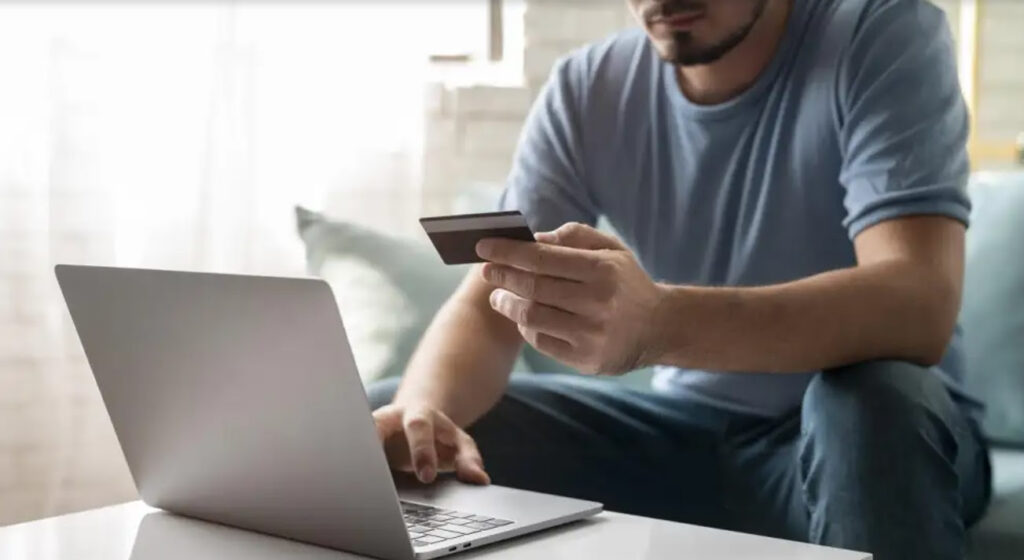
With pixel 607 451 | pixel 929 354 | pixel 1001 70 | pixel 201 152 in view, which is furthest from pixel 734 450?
pixel 1001 70

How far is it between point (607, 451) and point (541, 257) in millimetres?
510

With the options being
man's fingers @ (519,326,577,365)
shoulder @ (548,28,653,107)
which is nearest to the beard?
shoulder @ (548,28,653,107)

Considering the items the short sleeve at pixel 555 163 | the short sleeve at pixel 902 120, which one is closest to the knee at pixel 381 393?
the short sleeve at pixel 555 163

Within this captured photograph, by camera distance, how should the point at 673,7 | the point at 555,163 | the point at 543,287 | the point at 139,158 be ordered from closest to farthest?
the point at 543,287
the point at 673,7
the point at 555,163
the point at 139,158

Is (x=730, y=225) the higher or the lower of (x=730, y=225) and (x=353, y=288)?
the higher

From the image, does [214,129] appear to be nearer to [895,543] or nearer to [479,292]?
[479,292]

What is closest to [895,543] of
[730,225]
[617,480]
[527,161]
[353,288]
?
[617,480]

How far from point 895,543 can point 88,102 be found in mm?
1249

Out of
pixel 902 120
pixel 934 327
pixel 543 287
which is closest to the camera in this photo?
pixel 543 287

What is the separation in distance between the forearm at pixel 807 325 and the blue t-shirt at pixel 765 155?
112mm

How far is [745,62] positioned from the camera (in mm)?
1518

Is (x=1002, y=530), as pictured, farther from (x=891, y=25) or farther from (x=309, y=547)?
(x=309, y=547)

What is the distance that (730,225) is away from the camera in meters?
1.49

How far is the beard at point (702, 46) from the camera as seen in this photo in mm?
1471
